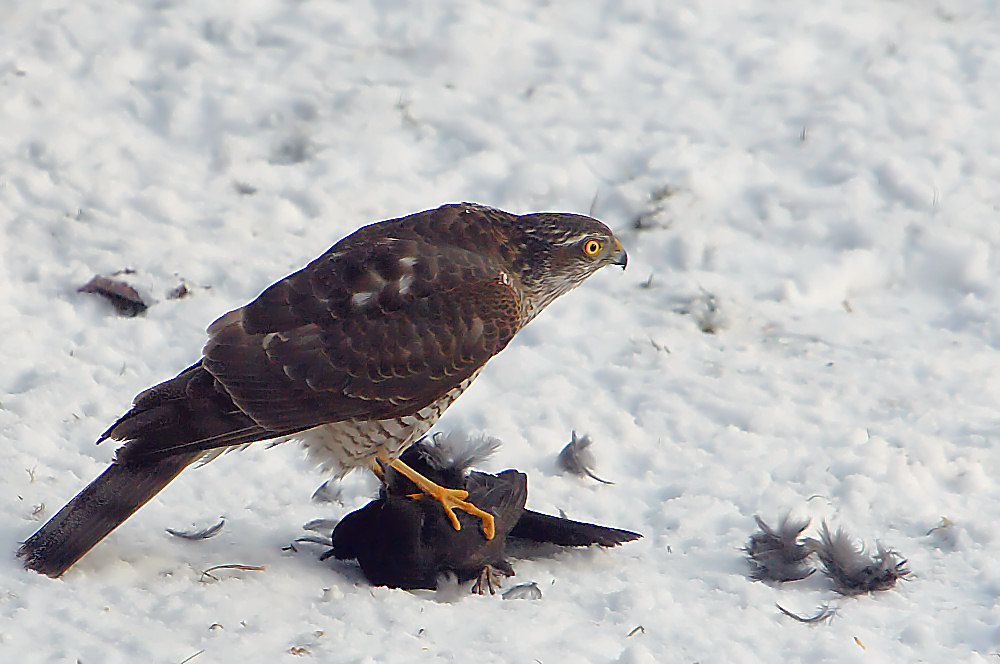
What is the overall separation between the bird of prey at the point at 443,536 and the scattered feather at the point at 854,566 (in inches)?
24.7

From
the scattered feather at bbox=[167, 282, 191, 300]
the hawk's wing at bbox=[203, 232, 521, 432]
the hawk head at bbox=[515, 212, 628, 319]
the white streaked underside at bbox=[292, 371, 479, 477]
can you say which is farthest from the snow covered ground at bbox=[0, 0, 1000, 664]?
the hawk head at bbox=[515, 212, 628, 319]

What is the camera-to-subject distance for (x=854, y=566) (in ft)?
11.8

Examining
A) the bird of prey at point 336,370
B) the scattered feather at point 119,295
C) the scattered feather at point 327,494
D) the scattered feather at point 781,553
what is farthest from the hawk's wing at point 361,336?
the scattered feather at point 119,295

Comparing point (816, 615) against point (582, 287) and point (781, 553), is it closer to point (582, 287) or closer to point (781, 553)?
point (781, 553)

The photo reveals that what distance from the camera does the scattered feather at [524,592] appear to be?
346 centimetres

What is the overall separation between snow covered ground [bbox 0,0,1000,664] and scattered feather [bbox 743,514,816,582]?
62mm

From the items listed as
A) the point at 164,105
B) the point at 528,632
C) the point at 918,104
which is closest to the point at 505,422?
the point at 528,632

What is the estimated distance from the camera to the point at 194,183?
19.0 feet

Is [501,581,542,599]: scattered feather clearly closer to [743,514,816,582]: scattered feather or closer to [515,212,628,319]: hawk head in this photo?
[743,514,816,582]: scattered feather

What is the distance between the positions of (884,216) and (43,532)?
4369mm

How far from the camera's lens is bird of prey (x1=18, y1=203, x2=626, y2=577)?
128 inches

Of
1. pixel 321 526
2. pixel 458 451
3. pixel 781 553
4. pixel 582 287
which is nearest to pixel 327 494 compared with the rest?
pixel 321 526

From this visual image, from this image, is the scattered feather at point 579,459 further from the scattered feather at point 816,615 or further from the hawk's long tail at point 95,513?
A: the hawk's long tail at point 95,513

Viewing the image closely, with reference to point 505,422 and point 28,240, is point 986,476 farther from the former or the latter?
point 28,240
